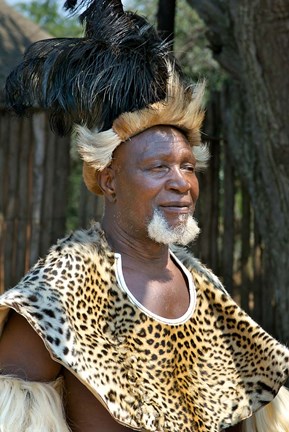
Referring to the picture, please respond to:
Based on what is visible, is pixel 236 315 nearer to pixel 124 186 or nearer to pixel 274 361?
pixel 274 361

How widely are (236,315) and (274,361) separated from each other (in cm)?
22

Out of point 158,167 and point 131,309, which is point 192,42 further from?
point 131,309

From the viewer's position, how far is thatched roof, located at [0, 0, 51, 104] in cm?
729

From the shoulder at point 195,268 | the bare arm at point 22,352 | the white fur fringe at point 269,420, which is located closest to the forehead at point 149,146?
the shoulder at point 195,268

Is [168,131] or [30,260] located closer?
[168,131]

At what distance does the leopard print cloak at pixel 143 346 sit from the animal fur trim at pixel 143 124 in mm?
264

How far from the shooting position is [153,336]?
317cm

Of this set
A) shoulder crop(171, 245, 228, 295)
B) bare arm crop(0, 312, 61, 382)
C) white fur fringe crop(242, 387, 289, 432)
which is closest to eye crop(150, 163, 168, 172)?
shoulder crop(171, 245, 228, 295)

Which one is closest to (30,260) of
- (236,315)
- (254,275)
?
(254,275)

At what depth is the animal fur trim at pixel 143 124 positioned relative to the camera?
321cm

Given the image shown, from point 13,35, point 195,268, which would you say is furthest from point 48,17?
point 195,268

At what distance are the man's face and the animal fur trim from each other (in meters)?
0.04

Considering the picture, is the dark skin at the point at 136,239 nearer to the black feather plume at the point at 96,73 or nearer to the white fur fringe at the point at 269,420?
the black feather plume at the point at 96,73

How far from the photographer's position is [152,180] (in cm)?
319
